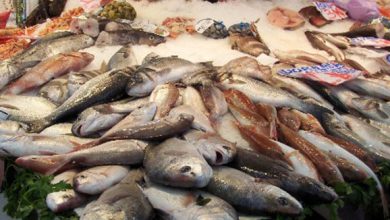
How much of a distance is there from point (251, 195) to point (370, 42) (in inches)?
88.3

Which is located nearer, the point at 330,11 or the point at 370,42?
the point at 370,42

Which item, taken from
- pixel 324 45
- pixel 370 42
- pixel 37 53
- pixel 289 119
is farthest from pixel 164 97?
pixel 370 42

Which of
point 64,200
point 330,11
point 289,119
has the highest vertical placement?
point 330,11

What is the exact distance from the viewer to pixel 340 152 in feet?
8.13

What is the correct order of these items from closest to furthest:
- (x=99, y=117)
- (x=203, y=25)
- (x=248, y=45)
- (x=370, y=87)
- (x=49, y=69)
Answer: (x=99, y=117), (x=370, y=87), (x=49, y=69), (x=248, y=45), (x=203, y=25)

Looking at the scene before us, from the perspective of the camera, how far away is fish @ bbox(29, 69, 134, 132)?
108 inches

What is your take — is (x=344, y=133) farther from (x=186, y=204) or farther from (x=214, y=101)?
(x=186, y=204)

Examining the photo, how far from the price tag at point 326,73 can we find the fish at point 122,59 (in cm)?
99

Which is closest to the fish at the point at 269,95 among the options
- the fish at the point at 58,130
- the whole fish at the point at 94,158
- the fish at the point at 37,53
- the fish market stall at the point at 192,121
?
the fish market stall at the point at 192,121

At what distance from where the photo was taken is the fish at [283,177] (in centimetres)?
221

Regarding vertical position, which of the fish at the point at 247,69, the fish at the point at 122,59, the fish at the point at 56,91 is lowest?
the fish at the point at 56,91

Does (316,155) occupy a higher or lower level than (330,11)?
lower

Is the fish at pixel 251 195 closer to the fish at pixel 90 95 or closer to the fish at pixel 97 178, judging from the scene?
the fish at pixel 97 178

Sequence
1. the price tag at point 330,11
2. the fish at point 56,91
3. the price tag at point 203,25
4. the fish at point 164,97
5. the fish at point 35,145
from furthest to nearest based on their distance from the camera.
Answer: the price tag at point 330,11
the price tag at point 203,25
the fish at point 56,91
the fish at point 164,97
the fish at point 35,145
